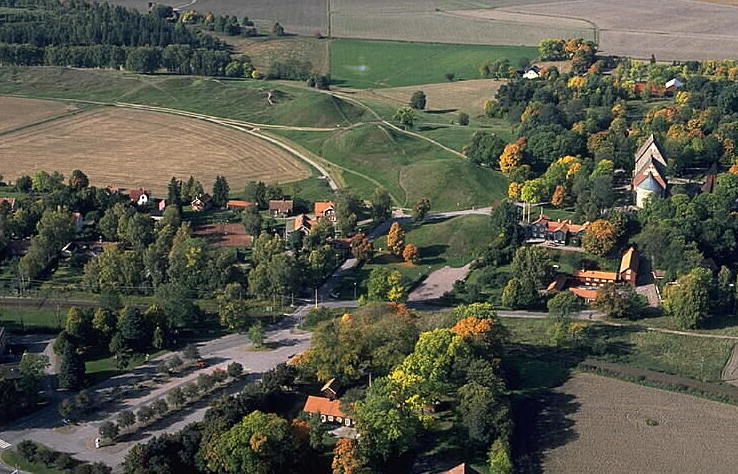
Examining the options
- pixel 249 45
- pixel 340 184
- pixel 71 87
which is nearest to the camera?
pixel 340 184

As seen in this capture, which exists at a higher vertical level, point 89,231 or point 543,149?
point 543,149

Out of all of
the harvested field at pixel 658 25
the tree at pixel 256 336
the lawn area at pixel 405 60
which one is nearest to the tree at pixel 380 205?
the tree at pixel 256 336

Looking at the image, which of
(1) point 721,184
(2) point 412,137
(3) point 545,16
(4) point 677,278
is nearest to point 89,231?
(2) point 412,137

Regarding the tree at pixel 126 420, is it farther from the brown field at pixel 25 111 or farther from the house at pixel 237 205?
the brown field at pixel 25 111

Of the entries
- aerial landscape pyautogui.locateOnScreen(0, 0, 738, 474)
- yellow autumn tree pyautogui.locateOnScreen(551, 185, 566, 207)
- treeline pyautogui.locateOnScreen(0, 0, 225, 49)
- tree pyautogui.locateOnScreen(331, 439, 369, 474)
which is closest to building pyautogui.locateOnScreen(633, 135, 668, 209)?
aerial landscape pyautogui.locateOnScreen(0, 0, 738, 474)

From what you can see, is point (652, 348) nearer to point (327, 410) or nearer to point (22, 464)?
point (327, 410)

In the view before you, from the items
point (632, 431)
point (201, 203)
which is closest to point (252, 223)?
point (201, 203)

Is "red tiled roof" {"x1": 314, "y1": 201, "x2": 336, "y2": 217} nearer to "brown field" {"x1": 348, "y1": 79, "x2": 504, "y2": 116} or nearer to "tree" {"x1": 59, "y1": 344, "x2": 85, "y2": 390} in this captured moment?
"tree" {"x1": 59, "y1": 344, "x2": 85, "y2": 390}

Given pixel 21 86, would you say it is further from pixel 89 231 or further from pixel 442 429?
pixel 442 429
